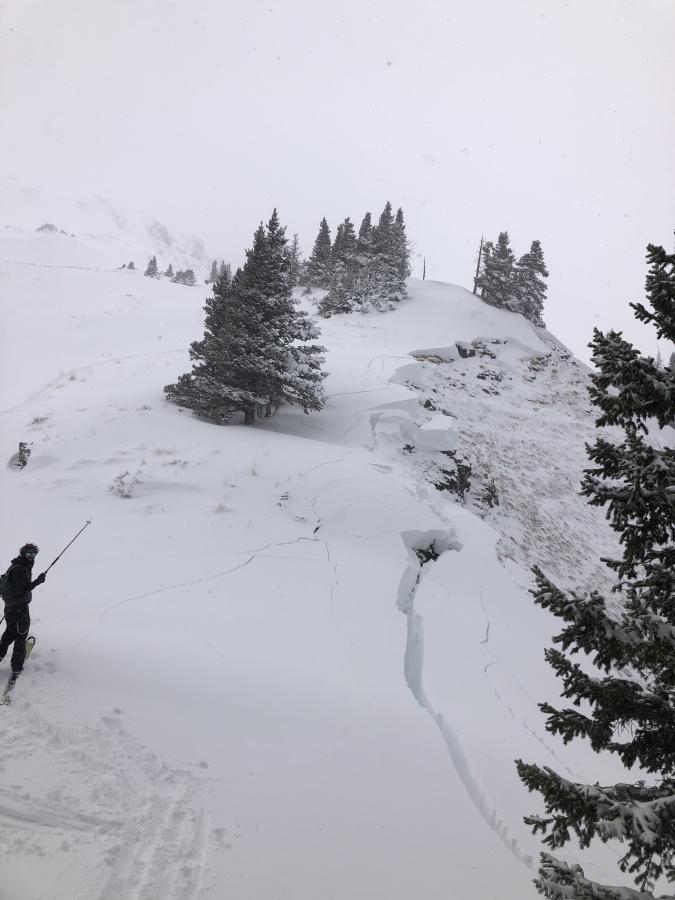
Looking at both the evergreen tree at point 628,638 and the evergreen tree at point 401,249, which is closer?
the evergreen tree at point 628,638

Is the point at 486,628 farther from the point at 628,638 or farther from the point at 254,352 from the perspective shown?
the point at 254,352

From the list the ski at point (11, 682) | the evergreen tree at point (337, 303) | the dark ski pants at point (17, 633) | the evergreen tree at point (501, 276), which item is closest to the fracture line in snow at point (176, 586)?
the ski at point (11, 682)

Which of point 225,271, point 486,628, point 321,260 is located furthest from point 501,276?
point 486,628

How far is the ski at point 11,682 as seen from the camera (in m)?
6.16

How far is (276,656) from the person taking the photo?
8.23 m

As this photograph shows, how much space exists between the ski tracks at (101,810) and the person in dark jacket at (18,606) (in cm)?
76

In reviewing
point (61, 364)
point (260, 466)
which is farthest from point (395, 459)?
point (61, 364)

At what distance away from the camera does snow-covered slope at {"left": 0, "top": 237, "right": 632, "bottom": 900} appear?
198 inches

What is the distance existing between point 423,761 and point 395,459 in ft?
38.0

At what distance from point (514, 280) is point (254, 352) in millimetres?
39719

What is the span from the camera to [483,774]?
6820mm

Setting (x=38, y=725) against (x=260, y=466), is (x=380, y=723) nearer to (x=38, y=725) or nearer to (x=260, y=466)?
(x=38, y=725)

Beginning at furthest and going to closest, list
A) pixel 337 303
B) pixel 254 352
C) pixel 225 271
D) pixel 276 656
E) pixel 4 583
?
pixel 337 303, pixel 225 271, pixel 254 352, pixel 276 656, pixel 4 583

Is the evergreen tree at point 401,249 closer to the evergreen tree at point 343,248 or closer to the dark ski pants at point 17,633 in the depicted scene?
the evergreen tree at point 343,248
